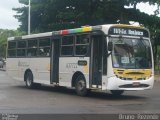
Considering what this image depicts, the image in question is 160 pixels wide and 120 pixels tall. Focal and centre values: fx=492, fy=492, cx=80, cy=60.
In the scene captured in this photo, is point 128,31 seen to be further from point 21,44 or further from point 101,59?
point 21,44

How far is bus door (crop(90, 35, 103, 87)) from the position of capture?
Result: 19516 millimetres

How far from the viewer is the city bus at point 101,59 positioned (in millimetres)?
18938

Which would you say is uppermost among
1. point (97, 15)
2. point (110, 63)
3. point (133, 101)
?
point (97, 15)

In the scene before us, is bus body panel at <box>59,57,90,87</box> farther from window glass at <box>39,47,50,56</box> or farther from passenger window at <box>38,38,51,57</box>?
passenger window at <box>38,38,51,57</box>

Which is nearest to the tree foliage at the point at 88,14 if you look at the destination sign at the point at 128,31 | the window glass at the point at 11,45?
the window glass at the point at 11,45

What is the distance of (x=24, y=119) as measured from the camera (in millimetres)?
11805

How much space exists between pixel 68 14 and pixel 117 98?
2140 centimetres

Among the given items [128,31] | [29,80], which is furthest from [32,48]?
[128,31]

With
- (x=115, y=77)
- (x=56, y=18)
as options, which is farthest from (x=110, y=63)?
(x=56, y=18)

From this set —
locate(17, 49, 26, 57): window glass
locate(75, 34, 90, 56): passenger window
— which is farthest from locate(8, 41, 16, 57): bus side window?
locate(75, 34, 90, 56): passenger window

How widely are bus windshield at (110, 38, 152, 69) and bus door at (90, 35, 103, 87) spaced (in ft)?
2.44

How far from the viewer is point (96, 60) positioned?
64.6 ft

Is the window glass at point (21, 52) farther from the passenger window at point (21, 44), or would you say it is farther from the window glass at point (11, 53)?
the window glass at point (11, 53)

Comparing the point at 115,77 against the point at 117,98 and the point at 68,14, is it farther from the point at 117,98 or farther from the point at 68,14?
the point at 68,14
